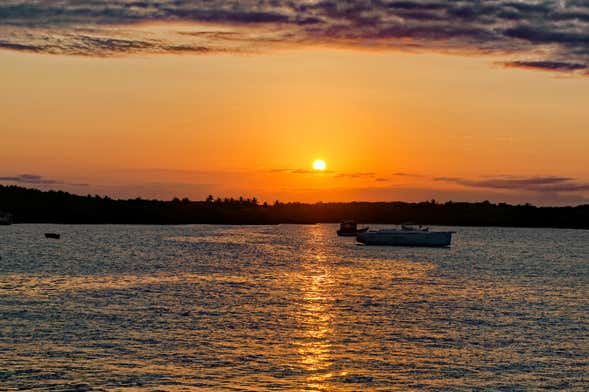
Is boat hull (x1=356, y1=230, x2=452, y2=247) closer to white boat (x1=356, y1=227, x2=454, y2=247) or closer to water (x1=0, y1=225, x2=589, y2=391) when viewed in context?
white boat (x1=356, y1=227, x2=454, y2=247)

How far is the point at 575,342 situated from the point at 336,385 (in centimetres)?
1928

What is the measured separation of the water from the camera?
125 feet

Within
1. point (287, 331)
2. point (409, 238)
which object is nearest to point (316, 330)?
point (287, 331)

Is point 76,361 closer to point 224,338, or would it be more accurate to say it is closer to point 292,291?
point 224,338

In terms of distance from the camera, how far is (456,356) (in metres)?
44.2

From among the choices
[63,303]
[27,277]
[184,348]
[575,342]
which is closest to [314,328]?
[184,348]

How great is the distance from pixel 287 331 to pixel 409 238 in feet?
412

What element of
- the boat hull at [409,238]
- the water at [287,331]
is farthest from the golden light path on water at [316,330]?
the boat hull at [409,238]

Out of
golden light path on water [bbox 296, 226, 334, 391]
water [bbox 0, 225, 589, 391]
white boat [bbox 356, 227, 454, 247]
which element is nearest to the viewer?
water [bbox 0, 225, 589, 391]

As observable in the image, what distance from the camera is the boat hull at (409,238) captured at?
175 meters

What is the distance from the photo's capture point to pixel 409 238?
574ft

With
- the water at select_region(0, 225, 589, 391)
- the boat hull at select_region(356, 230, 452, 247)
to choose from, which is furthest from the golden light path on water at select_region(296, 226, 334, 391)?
the boat hull at select_region(356, 230, 452, 247)

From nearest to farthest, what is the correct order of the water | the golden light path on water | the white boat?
the water → the golden light path on water → the white boat

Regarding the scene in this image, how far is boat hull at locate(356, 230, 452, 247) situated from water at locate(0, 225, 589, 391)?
76268 mm
